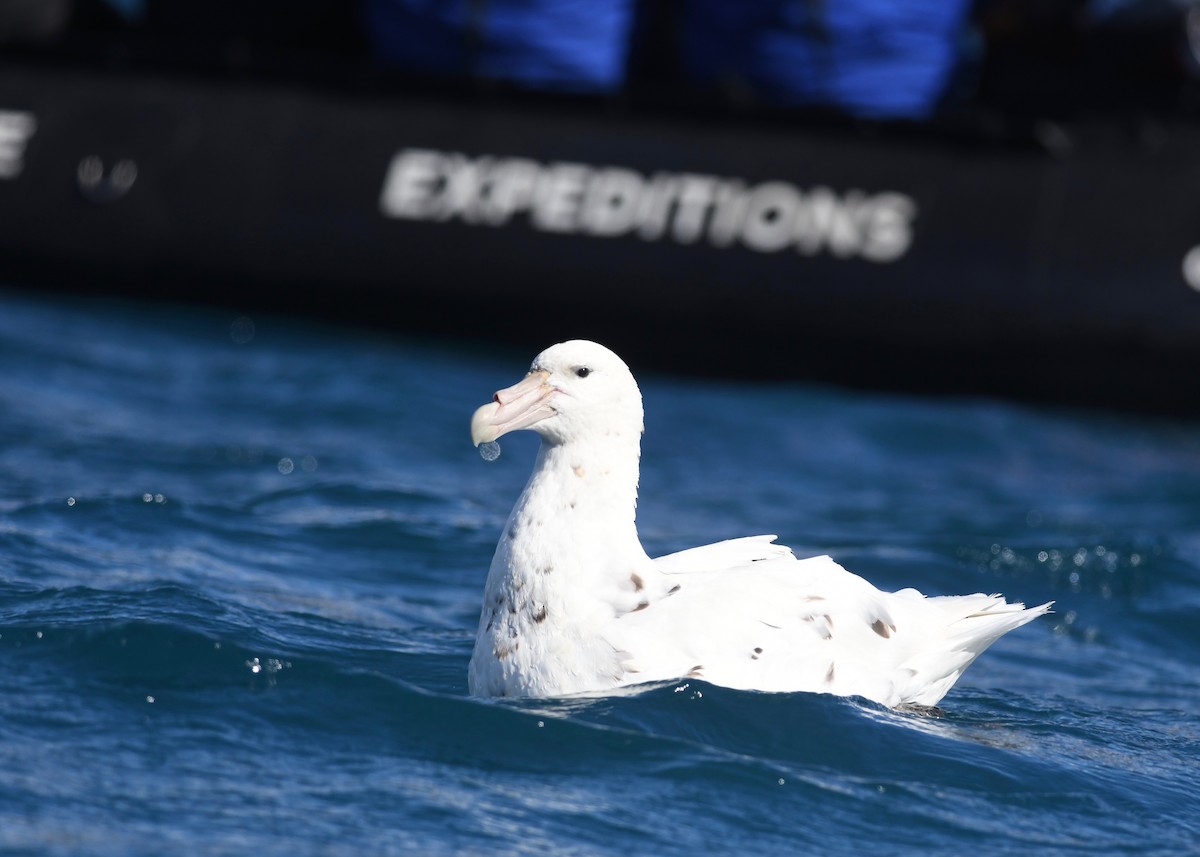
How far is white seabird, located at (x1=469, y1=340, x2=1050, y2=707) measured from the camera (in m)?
4.76

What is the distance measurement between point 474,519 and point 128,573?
2.12m

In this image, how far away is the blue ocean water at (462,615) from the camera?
4.22 metres

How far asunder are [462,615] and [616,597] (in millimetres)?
1759

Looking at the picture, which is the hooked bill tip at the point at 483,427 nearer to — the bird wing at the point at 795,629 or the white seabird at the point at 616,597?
the white seabird at the point at 616,597

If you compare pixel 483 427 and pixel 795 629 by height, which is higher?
pixel 483 427

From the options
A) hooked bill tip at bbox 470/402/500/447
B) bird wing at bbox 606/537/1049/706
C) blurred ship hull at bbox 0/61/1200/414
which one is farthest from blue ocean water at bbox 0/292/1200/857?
hooked bill tip at bbox 470/402/500/447

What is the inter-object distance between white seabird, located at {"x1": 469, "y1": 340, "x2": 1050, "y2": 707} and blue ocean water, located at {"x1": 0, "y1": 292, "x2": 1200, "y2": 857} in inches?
4.0

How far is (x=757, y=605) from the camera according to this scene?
4.92m

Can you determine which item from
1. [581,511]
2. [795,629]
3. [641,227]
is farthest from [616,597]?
[641,227]

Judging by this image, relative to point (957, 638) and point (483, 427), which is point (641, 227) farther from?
point (483, 427)

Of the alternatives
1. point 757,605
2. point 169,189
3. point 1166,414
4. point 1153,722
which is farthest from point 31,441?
point 1166,414

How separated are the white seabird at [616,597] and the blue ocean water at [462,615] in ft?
0.33

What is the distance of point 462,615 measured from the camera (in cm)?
653

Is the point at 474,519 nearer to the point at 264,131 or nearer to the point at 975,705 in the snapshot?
the point at 975,705
